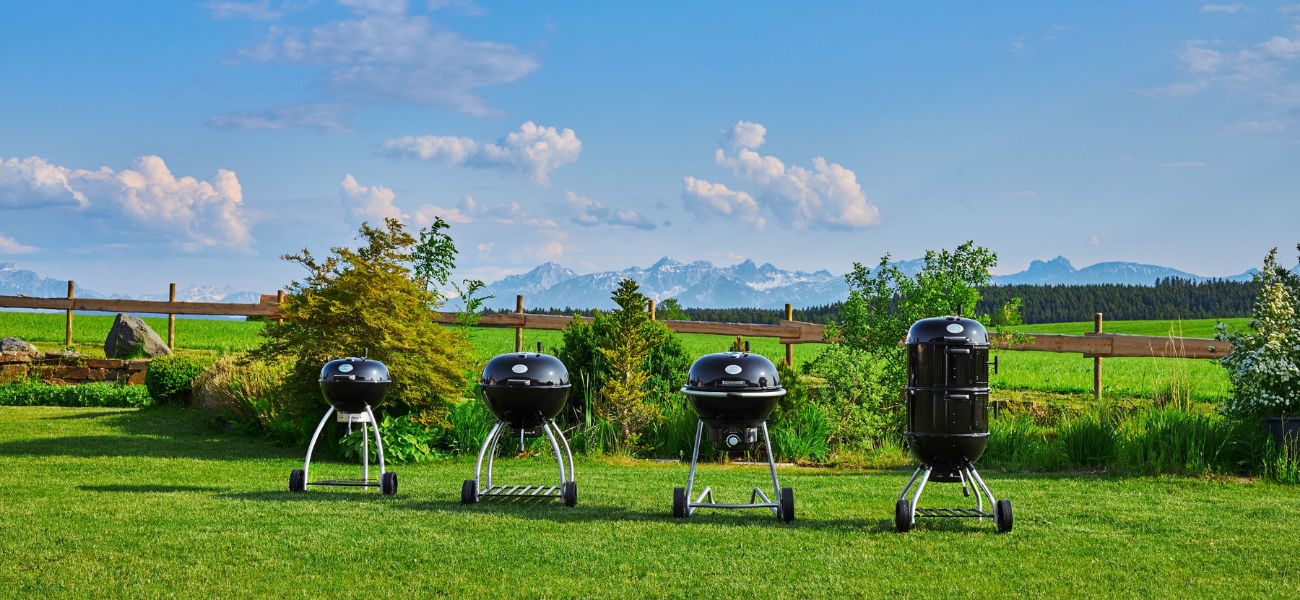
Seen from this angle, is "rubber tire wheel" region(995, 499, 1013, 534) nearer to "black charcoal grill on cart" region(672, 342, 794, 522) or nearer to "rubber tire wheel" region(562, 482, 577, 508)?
"black charcoal grill on cart" region(672, 342, 794, 522)

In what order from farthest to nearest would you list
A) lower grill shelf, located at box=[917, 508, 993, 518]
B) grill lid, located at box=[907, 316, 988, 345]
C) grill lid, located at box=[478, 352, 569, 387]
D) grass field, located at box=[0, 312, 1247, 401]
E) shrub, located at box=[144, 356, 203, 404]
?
1. grass field, located at box=[0, 312, 1247, 401]
2. shrub, located at box=[144, 356, 203, 404]
3. grill lid, located at box=[478, 352, 569, 387]
4. lower grill shelf, located at box=[917, 508, 993, 518]
5. grill lid, located at box=[907, 316, 988, 345]

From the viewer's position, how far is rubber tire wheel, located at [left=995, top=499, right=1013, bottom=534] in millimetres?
5992

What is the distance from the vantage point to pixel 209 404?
1235 cm

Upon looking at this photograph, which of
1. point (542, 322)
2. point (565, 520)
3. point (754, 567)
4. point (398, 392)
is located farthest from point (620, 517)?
point (542, 322)

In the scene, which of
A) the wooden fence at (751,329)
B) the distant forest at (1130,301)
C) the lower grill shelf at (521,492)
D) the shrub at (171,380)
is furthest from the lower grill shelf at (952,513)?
the distant forest at (1130,301)

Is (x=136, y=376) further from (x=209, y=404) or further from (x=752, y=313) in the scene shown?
(x=752, y=313)

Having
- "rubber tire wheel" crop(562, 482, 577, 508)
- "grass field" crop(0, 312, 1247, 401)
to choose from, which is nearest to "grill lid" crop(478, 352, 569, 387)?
"rubber tire wheel" crop(562, 482, 577, 508)

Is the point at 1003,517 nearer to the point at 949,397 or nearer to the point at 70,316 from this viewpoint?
the point at 949,397

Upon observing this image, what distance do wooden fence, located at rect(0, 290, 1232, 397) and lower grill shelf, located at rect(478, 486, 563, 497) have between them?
405cm

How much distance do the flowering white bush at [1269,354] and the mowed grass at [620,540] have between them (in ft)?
3.56

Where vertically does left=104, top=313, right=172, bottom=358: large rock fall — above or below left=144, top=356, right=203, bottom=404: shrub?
above

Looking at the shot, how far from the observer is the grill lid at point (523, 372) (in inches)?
275

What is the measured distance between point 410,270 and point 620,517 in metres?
4.63

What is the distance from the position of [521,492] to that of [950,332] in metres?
3.49
